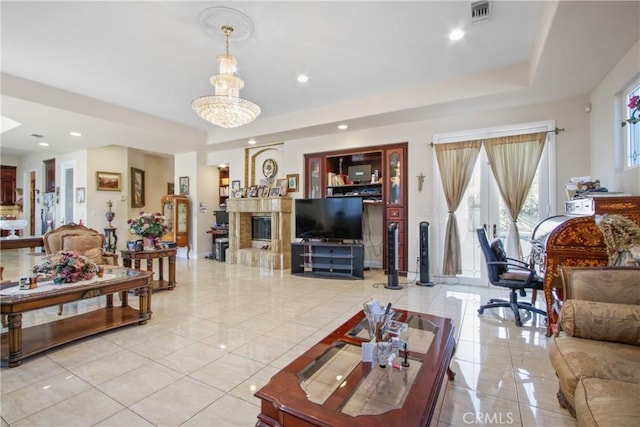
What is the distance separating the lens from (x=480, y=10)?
2.83m

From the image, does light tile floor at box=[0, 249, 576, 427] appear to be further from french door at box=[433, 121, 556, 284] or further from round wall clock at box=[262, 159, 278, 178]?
round wall clock at box=[262, 159, 278, 178]

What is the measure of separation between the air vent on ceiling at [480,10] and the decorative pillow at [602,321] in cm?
268

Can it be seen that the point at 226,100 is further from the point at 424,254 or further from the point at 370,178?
the point at 424,254

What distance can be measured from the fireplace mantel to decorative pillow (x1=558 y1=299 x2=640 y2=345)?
5168 mm

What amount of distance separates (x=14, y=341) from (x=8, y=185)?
1086cm

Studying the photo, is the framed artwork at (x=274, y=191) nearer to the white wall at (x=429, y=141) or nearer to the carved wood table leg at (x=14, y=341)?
the white wall at (x=429, y=141)

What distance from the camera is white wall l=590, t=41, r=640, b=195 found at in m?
2.96

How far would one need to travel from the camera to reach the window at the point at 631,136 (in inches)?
118

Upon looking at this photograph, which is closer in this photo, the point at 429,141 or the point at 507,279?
the point at 507,279

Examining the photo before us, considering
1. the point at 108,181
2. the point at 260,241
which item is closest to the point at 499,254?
the point at 260,241

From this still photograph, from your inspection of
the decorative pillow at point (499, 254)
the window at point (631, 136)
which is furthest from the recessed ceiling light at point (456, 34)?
the decorative pillow at point (499, 254)

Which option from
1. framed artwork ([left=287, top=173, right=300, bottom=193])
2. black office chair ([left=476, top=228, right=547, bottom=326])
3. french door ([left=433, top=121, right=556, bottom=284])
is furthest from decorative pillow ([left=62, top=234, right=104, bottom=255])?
french door ([left=433, top=121, right=556, bottom=284])

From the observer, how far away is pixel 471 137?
16.1ft

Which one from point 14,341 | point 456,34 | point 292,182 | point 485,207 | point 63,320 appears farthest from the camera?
point 292,182
